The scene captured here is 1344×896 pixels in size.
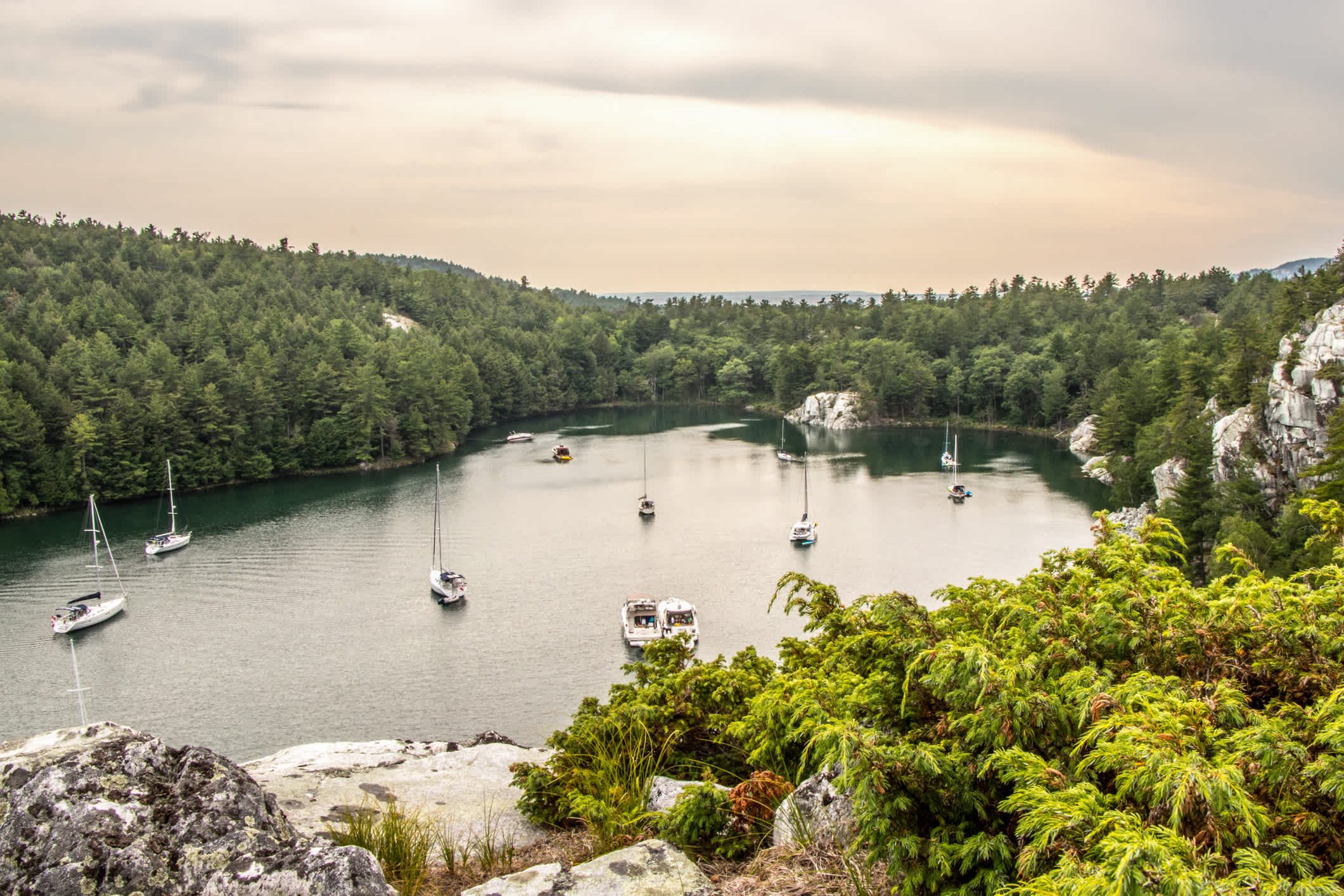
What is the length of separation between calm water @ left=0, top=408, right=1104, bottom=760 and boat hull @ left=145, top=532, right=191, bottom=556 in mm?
899

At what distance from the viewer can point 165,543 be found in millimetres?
45500

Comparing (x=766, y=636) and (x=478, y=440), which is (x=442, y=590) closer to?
(x=766, y=636)

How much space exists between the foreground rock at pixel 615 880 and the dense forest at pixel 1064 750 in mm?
819

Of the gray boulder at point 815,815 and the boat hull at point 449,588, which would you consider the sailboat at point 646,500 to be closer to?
the boat hull at point 449,588

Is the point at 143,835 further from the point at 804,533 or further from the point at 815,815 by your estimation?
the point at 804,533

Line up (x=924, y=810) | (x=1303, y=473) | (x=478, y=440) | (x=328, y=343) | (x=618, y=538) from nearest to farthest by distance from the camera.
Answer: (x=924, y=810)
(x=1303, y=473)
(x=618, y=538)
(x=328, y=343)
(x=478, y=440)

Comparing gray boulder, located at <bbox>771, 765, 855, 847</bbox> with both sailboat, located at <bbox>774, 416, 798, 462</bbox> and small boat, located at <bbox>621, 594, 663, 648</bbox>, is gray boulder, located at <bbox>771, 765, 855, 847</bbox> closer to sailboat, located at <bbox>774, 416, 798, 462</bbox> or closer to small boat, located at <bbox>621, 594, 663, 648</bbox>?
small boat, located at <bbox>621, 594, 663, 648</bbox>

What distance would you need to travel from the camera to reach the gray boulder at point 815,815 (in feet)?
19.4

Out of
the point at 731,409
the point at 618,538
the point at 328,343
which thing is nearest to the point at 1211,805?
the point at 618,538

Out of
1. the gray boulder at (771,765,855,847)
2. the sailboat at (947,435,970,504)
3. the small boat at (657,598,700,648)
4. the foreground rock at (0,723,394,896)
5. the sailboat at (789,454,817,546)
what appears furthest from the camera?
the sailboat at (947,435,970,504)

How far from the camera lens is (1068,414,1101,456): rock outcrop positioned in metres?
73.1

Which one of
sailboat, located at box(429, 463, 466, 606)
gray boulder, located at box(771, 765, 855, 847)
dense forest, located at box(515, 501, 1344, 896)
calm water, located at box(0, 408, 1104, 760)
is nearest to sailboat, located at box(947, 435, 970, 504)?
calm water, located at box(0, 408, 1104, 760)

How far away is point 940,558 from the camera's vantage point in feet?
140

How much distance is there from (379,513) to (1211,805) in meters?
54.7
